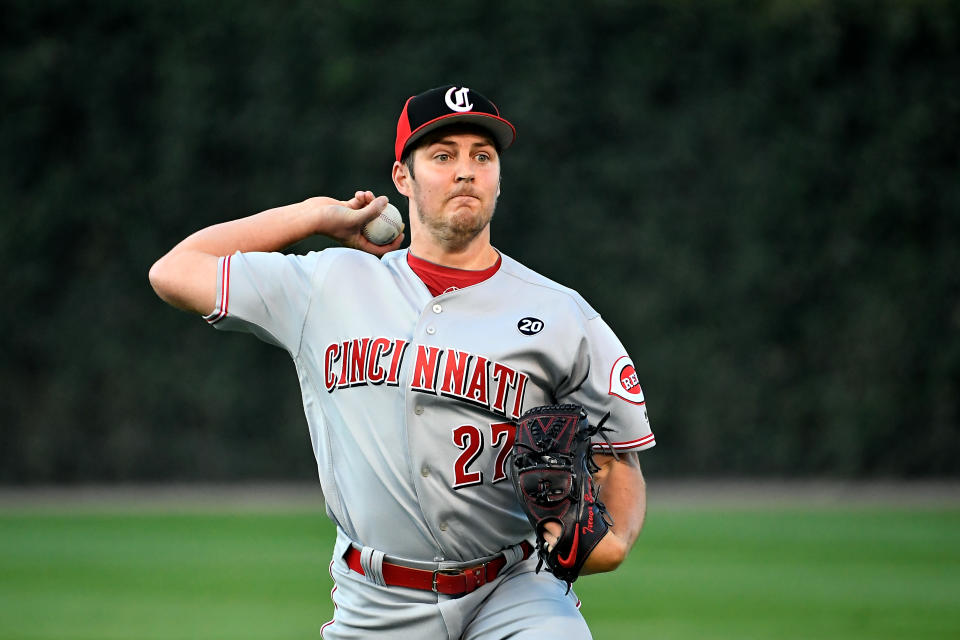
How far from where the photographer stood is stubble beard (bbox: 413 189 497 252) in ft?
12.0

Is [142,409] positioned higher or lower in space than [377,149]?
lower

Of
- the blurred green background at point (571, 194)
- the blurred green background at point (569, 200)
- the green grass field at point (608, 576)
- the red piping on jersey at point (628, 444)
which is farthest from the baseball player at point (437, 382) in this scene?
the blurred green background at point (571, 194)

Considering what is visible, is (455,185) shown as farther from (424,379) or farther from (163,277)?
(163,277)

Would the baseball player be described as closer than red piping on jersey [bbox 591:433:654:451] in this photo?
Yes

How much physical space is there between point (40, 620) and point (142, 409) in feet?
21.6

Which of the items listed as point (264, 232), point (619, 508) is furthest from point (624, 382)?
point (264, 232)

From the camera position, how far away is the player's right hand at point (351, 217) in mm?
3771

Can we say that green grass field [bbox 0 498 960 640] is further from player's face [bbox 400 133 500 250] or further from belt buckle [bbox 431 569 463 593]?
player's face [bbox 400 133 500 250]

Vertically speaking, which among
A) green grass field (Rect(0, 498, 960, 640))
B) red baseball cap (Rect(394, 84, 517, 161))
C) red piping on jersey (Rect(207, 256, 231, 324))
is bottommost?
green grass field (Rect(0, 498, 960, 640))

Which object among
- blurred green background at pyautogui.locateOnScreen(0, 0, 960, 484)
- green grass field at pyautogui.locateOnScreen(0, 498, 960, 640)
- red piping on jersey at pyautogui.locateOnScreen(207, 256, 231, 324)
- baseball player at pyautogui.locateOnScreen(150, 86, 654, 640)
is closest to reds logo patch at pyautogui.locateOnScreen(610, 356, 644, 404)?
baseball player at pyautogui.locateOnScreen(150, 86, 654, 640)

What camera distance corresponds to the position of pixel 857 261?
14055mm

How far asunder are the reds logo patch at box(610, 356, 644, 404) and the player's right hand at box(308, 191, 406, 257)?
79 centimetres

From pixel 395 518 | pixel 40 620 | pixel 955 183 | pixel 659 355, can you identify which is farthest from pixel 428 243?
pixel 955 183

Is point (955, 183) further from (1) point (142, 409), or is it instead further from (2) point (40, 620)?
(2) point (40, 620)
